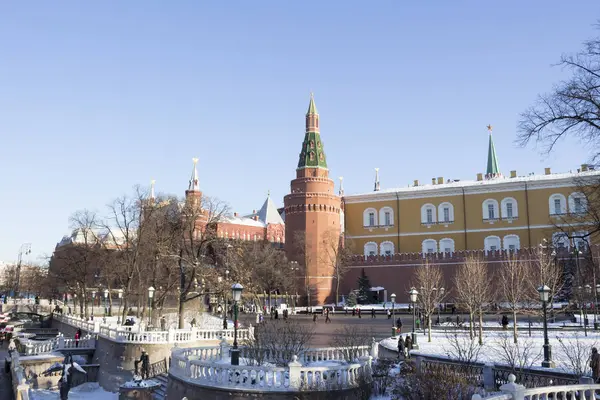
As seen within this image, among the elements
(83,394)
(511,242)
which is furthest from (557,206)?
(83,394)

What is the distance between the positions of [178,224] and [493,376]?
27696 mm

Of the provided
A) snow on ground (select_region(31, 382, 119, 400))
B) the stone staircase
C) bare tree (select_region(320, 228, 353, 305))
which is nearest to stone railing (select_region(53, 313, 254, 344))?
snow on ground (select_region(31, 382, 119, 400))

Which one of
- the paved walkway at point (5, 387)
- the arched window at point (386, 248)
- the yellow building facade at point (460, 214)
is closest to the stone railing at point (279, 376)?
the paved walkway at point (5, 387)

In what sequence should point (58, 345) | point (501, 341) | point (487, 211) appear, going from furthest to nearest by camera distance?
point (487, 211) → point (58, 345) → point (501, 341)

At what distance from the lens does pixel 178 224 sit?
38125mm

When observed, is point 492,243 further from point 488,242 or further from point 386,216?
point 386,216

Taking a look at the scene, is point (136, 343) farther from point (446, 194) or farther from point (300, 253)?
point (446, 194)

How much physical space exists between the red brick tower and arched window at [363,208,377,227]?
3.54m

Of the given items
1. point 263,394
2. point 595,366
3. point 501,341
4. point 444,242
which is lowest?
point 263,394

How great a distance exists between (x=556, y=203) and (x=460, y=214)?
29.8ft

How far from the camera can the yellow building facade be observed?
5631cm

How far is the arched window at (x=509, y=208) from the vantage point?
57656mm

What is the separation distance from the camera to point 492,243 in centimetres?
5809

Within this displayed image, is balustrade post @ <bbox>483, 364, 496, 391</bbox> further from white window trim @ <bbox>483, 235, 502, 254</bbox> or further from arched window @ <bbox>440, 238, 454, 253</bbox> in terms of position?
arched window @ <bbox>440, 238, 454, 253</bbox>
